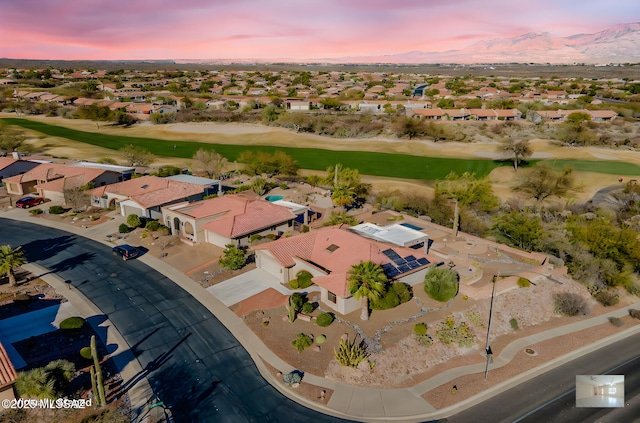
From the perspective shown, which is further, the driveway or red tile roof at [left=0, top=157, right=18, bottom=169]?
red tile roof at [left=0, top=157, right=18, bottom=169]

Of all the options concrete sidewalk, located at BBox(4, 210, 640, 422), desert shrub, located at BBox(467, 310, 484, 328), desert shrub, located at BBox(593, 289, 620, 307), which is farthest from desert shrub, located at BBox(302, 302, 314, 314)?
desert shrub, located at BBox(593, 289, 620, 307)

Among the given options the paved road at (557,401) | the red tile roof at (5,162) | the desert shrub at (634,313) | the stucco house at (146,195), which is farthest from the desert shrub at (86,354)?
the red tile roof at (5,162)

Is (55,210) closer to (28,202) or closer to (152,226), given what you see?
(28,202)

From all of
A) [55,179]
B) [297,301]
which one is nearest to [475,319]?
[297,301]

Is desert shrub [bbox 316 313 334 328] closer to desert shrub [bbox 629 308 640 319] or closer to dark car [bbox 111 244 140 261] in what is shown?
dark car [bbox 111 244 140 261]

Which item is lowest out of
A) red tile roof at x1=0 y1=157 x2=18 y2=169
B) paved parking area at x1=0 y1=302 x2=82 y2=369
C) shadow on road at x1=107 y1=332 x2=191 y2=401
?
shadow on road at x1=107 y1=332 x2=191 y2=401

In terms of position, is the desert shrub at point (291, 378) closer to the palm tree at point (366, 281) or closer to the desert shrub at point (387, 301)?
the palm tree at point (366, 281)

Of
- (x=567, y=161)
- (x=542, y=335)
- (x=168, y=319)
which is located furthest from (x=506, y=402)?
(x=567, y=161)
